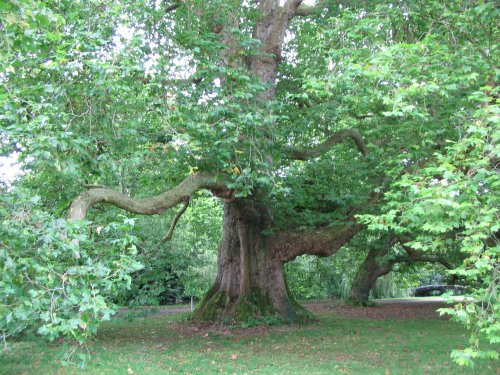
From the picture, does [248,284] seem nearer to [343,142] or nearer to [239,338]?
[239,338]

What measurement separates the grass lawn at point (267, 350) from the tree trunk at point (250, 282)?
0.65 m

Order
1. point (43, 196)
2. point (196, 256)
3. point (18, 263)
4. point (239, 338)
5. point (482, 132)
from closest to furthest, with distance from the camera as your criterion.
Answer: point (18, 263) → point (482, 132) → point (43, 196) → point (239, 338) → point (196, 256)

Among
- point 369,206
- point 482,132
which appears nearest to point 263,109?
point 369,206

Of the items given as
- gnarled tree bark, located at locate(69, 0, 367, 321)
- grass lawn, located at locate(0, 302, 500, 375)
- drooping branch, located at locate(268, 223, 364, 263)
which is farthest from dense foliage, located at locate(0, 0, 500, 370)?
grass lawn, located at locate(0, 302, 500, 375)

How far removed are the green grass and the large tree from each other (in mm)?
1749

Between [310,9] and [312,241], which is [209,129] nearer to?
[312,241]

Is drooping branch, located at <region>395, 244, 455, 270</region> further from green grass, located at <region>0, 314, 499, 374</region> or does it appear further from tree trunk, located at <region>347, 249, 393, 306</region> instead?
green grass, located at <region>0, 314, 499, 374</region>

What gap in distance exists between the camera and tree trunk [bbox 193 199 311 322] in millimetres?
14008

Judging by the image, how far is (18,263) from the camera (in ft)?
14.9

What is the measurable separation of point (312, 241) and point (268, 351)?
3976mm

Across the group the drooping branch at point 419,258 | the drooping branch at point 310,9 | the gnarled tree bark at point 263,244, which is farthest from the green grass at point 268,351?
the drooping branch at point 310,9

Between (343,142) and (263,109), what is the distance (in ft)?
15.8

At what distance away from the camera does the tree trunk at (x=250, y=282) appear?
551 inches

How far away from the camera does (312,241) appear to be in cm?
1349
